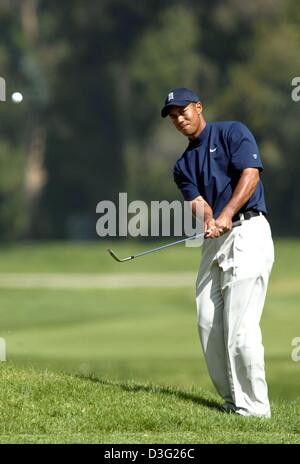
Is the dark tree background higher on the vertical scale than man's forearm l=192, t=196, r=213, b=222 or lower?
higher

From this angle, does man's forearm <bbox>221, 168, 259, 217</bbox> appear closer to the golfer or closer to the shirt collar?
the golfer

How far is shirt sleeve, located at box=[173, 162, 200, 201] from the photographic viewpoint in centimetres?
757

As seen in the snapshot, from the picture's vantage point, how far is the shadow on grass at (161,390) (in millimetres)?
7801

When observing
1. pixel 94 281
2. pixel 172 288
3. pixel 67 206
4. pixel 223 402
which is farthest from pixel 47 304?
pixel 67 206

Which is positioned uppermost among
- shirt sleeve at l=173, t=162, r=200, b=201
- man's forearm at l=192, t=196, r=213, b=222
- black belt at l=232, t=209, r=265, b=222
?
shirt sleeve at l=173, t=162, r=200, b=201

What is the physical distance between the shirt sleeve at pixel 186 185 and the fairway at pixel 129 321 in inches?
51.1

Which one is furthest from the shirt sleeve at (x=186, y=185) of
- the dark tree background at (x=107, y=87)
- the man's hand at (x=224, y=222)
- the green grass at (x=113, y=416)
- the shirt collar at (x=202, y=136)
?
the dark tree background at (x=107, y=87)

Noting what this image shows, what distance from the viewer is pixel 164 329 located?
19.6 m

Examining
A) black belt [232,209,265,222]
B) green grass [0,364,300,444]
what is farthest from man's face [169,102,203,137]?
green grass [0,364,300,444]

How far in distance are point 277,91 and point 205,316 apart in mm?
47293

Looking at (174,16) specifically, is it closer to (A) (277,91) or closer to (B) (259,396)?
(A) (277,91)

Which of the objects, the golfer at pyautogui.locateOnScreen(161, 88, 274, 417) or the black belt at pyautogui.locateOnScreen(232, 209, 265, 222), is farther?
the black belt at pyautogui.locateOnScreen(232, 209, 265, 222)

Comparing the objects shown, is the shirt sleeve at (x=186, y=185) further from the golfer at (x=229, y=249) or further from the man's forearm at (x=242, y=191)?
the man's forearm at (x=242, y=191)

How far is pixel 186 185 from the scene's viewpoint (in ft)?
25.0
